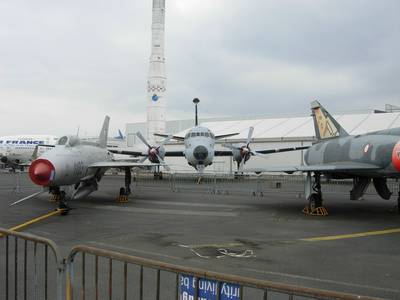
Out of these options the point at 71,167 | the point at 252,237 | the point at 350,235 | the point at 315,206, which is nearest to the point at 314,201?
the point at 315,206

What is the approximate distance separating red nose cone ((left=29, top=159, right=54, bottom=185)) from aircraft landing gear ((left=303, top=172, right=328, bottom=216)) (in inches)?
324

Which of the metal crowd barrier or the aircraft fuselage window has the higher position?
the aircraft fuselage window

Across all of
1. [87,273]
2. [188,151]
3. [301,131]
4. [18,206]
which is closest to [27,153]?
[188,151]

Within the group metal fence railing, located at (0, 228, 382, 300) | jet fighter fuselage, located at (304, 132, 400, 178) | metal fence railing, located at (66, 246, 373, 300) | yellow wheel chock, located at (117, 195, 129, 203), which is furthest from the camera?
yellow wheel chock, located at (117, 195, 129, 203)

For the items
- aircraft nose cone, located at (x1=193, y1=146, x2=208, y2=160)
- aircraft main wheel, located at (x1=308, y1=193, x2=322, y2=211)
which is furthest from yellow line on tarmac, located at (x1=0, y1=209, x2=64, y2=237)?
aircraft nose cone, located at (x1=193, y1=146, x2=208, y2=160)

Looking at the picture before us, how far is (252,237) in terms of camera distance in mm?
9227

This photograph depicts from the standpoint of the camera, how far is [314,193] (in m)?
13.3

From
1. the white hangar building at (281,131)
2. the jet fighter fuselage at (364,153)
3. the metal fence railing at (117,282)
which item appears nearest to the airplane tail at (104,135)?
the jet fighter fuselage at (364,153)

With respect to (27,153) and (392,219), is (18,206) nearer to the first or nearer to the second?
(392,219)

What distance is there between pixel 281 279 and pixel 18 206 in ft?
40.2

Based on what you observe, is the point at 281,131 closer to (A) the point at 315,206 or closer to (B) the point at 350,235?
(A) the point at 315,206

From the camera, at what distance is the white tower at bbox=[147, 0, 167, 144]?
4444 centimetres

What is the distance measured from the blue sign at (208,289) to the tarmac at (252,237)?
Result: 2.69 meters

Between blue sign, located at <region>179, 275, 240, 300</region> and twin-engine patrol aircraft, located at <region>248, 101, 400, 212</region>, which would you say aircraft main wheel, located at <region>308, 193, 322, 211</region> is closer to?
twin-engine patrol aircraft, located at <region>248, 101, 400, 212</region>
